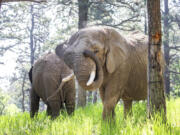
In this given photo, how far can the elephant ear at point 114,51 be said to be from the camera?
4073mm

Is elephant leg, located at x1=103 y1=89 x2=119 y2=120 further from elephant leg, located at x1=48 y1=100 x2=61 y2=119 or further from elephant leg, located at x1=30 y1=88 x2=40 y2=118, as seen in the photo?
elephant leg, located at x1=30 y1=88 x2=40 y2=118

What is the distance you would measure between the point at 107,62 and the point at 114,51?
29cm

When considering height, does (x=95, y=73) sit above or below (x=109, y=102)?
above

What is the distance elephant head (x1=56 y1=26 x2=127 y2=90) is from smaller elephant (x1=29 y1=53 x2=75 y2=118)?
1.56 m

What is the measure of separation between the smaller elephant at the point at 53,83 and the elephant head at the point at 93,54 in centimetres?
156

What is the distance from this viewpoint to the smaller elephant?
5.59 m

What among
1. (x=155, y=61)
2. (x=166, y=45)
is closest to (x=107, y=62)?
(x=155, y=61)

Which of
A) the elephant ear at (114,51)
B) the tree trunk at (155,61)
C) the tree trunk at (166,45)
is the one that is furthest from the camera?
the tree trunk at (166,45)

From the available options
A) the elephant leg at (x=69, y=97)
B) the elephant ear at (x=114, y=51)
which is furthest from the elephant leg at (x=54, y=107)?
the elephant ear at (x=114, y=51)

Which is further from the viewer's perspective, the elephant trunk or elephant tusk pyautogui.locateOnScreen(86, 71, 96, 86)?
the elephant trunk

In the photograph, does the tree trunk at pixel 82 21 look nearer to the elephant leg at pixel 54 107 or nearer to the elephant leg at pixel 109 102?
the elephant leg at pixel 54 107

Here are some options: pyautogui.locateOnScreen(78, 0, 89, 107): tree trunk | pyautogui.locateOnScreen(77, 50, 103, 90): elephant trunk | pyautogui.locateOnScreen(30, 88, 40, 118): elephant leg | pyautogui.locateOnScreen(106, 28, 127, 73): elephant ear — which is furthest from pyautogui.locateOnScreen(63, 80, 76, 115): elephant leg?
pyautogui.locateOnScreen(78, 0, 89, 107): tree trunk

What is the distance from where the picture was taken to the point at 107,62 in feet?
13.3

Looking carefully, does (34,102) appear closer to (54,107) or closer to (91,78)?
(54,107)
